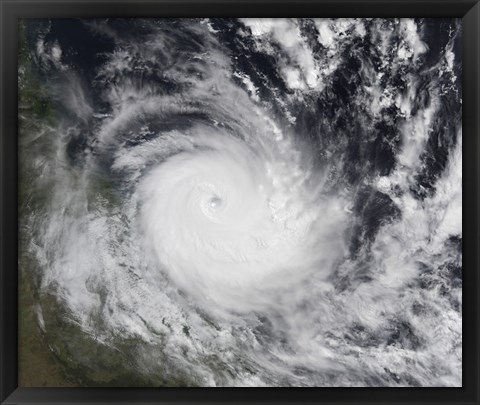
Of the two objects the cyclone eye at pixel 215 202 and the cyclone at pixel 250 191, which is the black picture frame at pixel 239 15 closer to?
the cyclone at pixel 250 191

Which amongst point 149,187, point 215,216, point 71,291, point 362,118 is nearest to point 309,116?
point 362,118

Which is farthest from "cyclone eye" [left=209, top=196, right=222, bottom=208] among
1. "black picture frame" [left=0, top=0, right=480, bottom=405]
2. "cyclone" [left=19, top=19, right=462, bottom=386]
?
"black picture frame" [left=0, top=0, right=480, bottom=405]

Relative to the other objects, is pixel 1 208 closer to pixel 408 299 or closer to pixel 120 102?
pixel 120 102

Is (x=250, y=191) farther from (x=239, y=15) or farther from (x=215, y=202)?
(x=239, y=15)

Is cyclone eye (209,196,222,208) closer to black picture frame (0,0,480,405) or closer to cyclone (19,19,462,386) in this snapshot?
cyclone (19,19,462,386)

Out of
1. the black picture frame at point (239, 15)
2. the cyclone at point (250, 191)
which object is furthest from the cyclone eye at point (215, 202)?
the black picture frame at point (239, 15)
